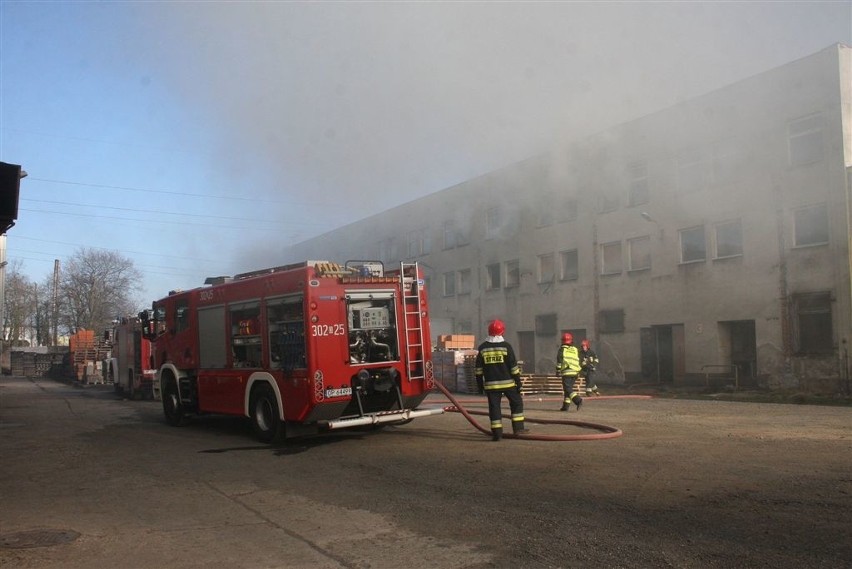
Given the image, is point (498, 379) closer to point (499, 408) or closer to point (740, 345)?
point (499, 408)

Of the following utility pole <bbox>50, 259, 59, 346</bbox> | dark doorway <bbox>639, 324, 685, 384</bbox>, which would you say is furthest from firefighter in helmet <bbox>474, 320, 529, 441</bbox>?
utility pole <bbox>50, 259, 59, 346</bbox>

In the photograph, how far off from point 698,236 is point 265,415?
50.4ft

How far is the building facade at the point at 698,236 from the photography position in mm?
16344

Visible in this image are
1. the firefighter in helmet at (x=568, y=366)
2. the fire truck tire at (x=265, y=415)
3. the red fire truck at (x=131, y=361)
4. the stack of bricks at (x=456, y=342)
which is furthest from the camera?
the stack of bricks at (x=456, y=342)

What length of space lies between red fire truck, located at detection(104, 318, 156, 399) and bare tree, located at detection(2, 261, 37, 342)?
132ft

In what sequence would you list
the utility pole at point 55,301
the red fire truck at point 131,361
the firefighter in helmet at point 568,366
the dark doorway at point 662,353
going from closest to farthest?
the firefighter in helmet at point 568,366 → the red fire truck at point 131,361 → the dark doorway at point 662,353 → the utility pole at point 55,301

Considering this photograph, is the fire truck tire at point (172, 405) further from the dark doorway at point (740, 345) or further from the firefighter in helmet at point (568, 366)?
the dark doorway at point (740, 345)

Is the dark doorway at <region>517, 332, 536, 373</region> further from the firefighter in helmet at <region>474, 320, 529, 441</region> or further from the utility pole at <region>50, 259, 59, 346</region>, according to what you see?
the utility pole at <region>50, 259, 59, 346</region>

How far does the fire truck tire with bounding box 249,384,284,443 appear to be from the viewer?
8250mm

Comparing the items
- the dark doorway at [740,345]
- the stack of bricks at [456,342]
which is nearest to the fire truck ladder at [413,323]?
the stack of bricks at [456,342]

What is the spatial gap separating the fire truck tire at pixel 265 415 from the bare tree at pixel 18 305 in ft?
174

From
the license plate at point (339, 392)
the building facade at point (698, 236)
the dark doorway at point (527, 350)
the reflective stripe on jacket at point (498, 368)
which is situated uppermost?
the building facade at point (698, 236)

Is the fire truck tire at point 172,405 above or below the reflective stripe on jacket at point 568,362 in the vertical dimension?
below

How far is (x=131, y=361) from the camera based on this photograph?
1830 cm
